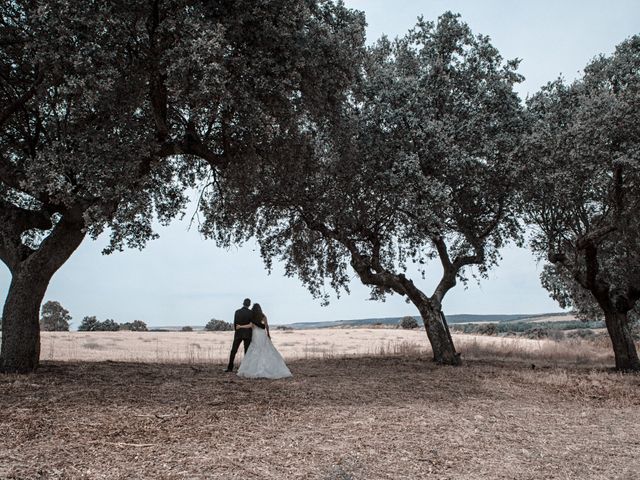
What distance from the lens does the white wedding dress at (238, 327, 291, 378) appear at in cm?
1466

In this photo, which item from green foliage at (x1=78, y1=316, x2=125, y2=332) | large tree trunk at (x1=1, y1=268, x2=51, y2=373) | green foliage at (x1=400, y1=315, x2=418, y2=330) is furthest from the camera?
green foliage at (x1=400, y1=315, x2=418, y2=330)

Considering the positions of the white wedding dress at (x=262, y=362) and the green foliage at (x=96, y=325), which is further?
the green foliage at (x=96, y=325)

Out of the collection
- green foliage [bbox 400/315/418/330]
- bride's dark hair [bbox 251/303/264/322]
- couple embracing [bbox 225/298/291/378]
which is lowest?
green foliage [bbox 400/315/418/330]

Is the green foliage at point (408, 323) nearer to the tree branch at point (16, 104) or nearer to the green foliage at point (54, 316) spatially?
the green foliage at point (54, 316)

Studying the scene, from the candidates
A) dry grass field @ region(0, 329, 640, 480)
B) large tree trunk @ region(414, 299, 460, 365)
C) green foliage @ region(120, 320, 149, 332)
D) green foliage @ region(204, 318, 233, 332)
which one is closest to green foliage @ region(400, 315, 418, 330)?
green foliage @ region(204, 318, 233, 332)

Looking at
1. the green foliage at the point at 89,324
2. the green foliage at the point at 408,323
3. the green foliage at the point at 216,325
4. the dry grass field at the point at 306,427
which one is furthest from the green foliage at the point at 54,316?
the dry grass field at the point at 306,427

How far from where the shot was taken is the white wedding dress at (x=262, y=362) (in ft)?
48.1

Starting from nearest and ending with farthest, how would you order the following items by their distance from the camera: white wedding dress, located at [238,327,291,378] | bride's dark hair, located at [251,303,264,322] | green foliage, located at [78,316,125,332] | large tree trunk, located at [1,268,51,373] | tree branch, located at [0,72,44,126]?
tree branch, located at [0,72,44,126]
large tree trunk, located at [1,268,51,373]
white wedding dress, located at [238,327,291,378]
bride's dark hair, located at [251,303,264,322]
green foliage, located at [78,316,125,332]

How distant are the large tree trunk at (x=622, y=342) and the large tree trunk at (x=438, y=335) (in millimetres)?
7193

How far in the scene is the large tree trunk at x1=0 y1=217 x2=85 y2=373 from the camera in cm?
1352

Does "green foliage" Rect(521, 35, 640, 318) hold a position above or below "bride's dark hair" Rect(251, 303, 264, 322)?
above

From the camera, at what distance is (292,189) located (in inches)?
721

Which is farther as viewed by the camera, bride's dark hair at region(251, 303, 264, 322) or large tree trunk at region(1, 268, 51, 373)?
bride's dark hair at region(251, 303, 264, 322)

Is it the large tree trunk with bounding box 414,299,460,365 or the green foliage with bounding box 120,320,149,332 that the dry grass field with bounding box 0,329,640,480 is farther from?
the green foliage with bounding box 120,320,149,332
